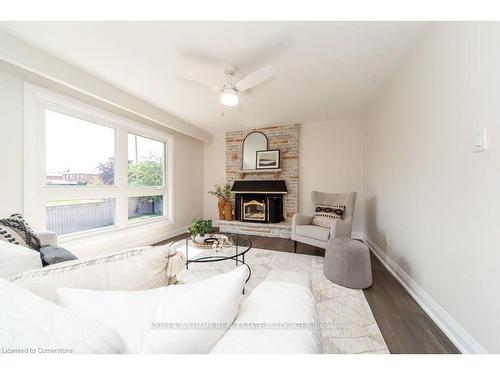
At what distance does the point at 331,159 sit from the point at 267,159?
4.38ft

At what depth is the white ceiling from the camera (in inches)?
61.7

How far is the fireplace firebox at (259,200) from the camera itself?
4.05 metres

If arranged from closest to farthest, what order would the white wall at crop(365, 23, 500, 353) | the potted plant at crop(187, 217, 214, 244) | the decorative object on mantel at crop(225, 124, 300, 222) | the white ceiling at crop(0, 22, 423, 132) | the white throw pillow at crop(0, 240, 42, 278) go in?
the white throw pillow at crop(0, 240, 42, 278), the white wall at crop(365, 23, 500, 353), the white ceiling at crop(0, 22, 423, 132), the potted plant at crop(187, 217, 214, 244), the decorative object on mantel at crop(225, 124, 300, 222)

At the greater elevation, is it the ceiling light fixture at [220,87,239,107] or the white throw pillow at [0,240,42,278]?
the ceiling light fixture at [220,87,239,107]

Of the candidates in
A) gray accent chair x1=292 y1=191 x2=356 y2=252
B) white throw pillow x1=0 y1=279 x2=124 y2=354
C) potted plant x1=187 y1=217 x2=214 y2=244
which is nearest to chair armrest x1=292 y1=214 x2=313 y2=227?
gray accent chair x1=292 y1=191 x2=356 y2=252

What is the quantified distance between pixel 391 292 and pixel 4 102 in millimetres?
4187

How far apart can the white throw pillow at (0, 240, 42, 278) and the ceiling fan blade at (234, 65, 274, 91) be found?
1.97 m

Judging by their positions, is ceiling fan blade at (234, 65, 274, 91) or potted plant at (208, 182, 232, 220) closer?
ceiling fan blade at (234, 65, 274, 91)

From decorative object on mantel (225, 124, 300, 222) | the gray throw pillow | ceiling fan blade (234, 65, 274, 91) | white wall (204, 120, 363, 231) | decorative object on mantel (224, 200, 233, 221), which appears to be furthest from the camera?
decorative object on mantel (224, 200, 233, 221)

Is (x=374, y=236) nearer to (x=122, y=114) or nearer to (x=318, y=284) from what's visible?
(x=318, y=284)

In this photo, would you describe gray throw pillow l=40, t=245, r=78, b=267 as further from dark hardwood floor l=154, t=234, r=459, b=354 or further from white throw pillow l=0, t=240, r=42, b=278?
dark hardwood floor l=154, t=234, r=459, b=354

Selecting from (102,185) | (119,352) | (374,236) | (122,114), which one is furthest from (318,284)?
(122,114)

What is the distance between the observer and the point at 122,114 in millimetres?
2934

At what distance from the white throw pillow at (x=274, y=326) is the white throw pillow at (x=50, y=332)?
0.27 metres
